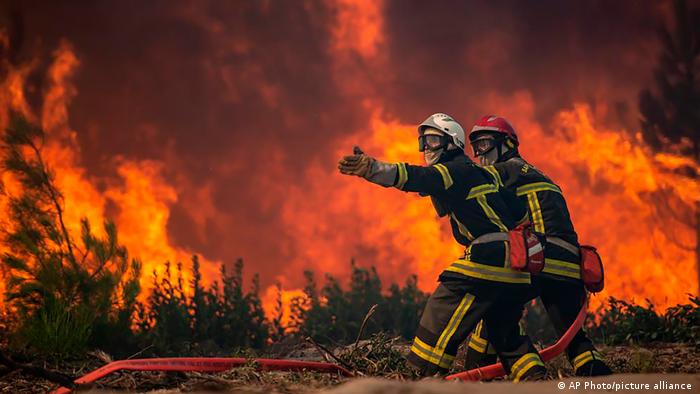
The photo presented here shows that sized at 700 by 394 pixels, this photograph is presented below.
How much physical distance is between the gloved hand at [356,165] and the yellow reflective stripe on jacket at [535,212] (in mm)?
1672

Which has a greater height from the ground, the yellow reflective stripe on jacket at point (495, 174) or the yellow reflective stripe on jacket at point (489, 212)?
the yellow reflective stripe on jacket at point (495, 174)

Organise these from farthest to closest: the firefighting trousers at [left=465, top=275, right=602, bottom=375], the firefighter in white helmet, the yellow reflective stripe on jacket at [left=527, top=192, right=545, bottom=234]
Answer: the yellow reflective stripe on jacket at [left=527, top=192, right=545, bottom=234]
the firefighting trousers at [left=465, top=275, right=602, bottom=375]
the firefighter in white helmet

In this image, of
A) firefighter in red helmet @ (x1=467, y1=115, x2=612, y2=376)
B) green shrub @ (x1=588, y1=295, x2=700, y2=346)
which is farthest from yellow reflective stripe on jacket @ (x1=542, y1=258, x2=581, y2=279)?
green shrub @ (x1=588, y1=295, x2=700, y2=346)

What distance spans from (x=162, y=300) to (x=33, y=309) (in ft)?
6.37

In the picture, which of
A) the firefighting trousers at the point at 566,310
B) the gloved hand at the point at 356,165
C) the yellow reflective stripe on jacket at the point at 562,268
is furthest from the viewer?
the firefighting trousers at the point at 566,310

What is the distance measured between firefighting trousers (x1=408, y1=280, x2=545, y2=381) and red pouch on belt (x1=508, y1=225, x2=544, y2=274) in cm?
19

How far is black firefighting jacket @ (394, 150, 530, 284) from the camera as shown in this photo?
5.55 meters

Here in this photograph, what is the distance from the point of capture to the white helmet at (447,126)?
19.9ft

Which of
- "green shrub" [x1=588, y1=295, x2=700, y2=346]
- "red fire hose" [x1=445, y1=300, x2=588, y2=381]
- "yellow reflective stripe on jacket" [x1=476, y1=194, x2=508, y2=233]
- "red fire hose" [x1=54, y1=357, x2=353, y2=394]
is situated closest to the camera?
"red fire hose" [x1=54, y1=357, x2=353, y2=394]

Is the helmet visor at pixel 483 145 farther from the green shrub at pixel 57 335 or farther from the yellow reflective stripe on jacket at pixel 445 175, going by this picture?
the green shrub at pixel 57 335

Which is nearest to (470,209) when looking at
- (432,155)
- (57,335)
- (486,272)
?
(486,272)

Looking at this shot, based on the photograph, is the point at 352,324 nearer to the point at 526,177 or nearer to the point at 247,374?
the point at 526,177

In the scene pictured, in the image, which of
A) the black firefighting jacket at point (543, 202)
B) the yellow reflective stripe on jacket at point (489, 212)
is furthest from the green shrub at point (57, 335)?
the black firefighting jacket at point (543, 202)

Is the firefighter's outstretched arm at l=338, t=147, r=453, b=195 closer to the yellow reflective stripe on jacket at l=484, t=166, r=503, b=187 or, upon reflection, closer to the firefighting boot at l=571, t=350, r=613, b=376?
the yellow reflective stripe on jacket at l=484, t=166, r=503, b=187
